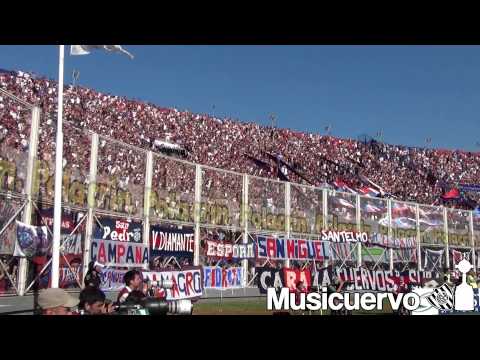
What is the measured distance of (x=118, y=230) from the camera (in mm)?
15305

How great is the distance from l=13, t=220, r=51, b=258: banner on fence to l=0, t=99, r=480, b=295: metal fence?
179 millimetres

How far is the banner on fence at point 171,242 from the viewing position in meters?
16.6

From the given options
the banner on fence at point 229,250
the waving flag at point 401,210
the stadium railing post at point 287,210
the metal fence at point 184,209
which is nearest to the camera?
the metal fence at point 184,209

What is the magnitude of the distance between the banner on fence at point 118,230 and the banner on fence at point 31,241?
204 centimetres

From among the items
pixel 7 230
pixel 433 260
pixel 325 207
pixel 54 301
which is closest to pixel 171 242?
pixel 7 230

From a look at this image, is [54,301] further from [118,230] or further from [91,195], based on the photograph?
[118,230]

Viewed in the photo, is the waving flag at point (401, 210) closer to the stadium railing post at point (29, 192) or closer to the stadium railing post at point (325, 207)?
the stadium railing post at point (325, 207)

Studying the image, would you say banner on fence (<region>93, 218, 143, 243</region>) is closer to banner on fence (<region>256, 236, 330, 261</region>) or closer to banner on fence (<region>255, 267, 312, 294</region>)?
banner on fence (<region>255, 267, 312, 294</region>)

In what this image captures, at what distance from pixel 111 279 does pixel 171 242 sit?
2628 millimetres

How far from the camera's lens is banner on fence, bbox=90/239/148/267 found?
14.3 metres

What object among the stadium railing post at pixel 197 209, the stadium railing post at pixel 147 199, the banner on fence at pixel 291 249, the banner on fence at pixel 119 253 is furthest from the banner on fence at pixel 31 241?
the banner on fence at pixel 291 249
